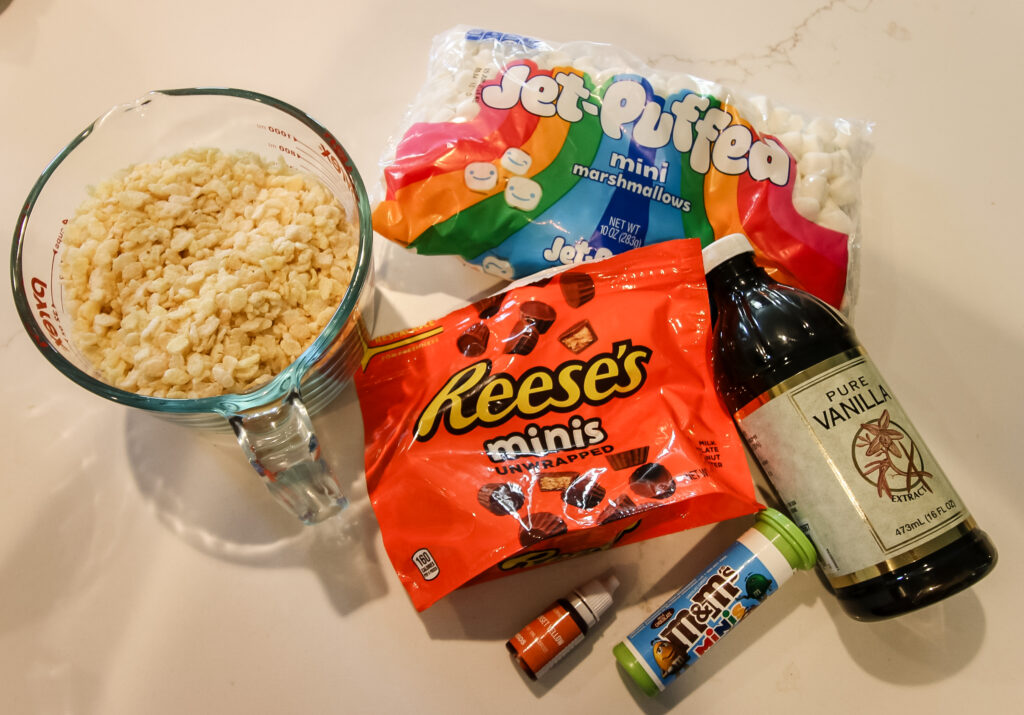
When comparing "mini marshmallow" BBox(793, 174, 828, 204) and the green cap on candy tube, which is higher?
"mini marshmallow" BBox(793, 174, 828, 204)

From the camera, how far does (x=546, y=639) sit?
0.65m

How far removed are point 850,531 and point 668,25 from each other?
2.35ft

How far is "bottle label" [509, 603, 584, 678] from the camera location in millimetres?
647

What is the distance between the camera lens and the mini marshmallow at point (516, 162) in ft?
2.42

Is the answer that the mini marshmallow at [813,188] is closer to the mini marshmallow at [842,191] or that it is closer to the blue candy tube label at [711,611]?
the mini marshmallow at [842,191]

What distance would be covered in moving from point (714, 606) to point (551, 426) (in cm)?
23

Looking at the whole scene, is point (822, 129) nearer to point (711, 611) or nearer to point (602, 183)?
point (602, 183)

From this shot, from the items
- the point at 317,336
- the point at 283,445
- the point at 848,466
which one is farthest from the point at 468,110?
the point at 848,466

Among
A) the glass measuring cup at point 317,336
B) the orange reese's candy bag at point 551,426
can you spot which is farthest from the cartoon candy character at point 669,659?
the glass measuring cup at point 317,336

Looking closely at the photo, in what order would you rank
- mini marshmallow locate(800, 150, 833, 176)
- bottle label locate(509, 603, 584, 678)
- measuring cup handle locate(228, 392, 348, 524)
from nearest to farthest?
measuring cup handle locate(228, 392, 348, 524)
bottle label locate(509, 603, 584, 678)
mini marshmallow locate(800, 150, 833, 176)

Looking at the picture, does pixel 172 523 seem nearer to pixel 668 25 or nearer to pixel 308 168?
pixel 308 168

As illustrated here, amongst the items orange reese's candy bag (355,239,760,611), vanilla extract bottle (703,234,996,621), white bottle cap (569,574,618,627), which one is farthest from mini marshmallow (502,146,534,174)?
white bottle cap (569,574,618,627)

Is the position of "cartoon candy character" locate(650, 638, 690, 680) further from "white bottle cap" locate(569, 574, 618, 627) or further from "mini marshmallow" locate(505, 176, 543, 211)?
"mini marshmallow" locate(505, 176, 543, 211)

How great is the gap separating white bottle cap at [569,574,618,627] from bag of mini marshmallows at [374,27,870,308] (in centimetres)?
35
